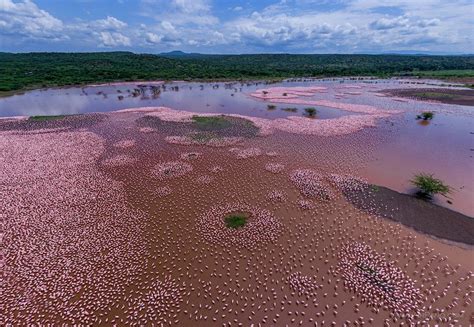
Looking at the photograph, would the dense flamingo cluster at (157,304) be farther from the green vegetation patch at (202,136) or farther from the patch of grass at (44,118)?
the patch of grass at (44,118)

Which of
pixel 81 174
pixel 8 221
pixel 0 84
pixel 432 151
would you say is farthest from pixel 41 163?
pixel 0 84

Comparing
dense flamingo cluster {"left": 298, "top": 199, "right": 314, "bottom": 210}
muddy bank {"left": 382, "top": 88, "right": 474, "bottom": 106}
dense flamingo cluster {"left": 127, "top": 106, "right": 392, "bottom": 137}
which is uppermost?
muddy bank {"left": 382, "top": 88, "right": 474, "bottom": 106}

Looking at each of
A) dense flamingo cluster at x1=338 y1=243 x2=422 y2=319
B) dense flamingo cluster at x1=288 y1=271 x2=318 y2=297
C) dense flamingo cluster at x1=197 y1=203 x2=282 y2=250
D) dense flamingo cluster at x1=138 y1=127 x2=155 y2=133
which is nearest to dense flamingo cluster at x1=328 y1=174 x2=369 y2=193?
dense flamingo cluster at x1=338 y1=243 x2=422 y2=319

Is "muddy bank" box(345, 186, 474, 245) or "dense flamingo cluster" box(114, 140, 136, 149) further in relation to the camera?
"dense flamingo cluster" box(114, 140, 136, 149)

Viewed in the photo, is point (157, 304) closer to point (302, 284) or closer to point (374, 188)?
point (302, 284)

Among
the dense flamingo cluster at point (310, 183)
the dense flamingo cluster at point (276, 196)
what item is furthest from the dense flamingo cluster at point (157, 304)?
the dense flamingo cluster at point (310, 183)

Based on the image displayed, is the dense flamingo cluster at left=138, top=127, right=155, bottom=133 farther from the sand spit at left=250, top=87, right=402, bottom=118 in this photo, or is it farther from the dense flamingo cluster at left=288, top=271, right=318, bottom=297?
the sand spit at left=250, top=87, right=402, bottom=118
